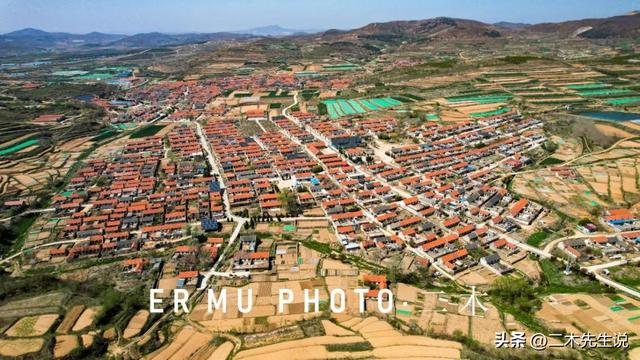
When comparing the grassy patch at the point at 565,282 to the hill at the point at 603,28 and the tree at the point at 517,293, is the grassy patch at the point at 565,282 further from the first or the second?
the hill at the point at 603,28

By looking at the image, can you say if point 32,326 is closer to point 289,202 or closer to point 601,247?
point 289,202

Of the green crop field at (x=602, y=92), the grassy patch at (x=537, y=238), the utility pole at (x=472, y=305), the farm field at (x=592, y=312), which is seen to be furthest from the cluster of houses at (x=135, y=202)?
the green crop field at (x=602, y=92)

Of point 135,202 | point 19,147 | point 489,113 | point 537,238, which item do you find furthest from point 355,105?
point 19,147

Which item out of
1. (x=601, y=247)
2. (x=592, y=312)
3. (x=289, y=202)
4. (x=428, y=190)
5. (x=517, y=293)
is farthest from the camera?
(x=428, y=190)

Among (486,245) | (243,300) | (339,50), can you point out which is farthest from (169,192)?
(339,50)

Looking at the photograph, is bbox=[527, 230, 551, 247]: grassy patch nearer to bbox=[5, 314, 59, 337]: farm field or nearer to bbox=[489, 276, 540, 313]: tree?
bbox=[489, 276, 540, 313]: tree

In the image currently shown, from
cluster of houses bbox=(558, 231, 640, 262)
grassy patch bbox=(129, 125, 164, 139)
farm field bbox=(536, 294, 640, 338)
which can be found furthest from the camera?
grassy patch bbox=(129, 125, 164, 139)

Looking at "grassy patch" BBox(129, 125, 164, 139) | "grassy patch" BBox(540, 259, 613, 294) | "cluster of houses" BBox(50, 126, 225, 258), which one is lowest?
"grassy patch" BBox(540, 259, 613, 294)

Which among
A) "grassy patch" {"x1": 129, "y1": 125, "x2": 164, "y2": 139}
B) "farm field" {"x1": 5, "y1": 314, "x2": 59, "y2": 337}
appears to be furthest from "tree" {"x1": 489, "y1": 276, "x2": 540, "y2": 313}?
"grassy patch" {"x1": 129, "y1": 125, "x2": 164, "y2": 139}

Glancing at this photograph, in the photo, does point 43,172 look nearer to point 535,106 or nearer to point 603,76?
point 535,106

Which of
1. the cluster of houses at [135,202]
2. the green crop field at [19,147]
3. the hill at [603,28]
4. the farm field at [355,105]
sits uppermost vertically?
the hill at [603,28]

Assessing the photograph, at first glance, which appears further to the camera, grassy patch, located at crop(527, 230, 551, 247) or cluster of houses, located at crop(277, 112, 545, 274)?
cluster of houses, located at crop(277, 112, 545, 274)
